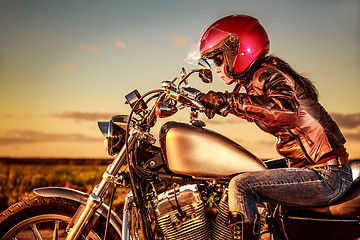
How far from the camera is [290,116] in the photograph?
2.32m

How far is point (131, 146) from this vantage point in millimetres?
2625

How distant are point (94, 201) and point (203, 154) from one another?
0.89m

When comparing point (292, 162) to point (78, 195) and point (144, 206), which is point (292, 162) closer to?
point (144, 206)

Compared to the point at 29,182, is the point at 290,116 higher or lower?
lower

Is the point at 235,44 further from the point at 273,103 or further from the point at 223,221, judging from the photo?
the point at 223,221

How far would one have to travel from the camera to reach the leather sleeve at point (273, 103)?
7.58 feet

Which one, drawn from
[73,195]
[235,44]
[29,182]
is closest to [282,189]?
[235,44]

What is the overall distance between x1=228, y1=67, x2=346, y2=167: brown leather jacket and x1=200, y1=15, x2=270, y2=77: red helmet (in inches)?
9.4

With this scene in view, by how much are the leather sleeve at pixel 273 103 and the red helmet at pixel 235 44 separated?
1.26 feet

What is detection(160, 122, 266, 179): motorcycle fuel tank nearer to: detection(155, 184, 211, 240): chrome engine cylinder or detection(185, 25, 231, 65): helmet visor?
detection(155, 184, 211, 240): chrome engine cylinder

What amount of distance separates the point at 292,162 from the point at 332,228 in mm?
537

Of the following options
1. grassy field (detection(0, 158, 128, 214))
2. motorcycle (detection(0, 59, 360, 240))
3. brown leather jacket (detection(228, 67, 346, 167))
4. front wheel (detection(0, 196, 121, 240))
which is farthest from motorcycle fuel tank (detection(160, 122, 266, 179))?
grassy field (detection(0, 158, 128, 214))

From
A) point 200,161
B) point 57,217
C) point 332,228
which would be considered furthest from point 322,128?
point 57,217

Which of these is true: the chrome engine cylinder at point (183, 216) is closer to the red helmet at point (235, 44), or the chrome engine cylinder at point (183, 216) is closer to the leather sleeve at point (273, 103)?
the leather sleeve at point (273, 103)
